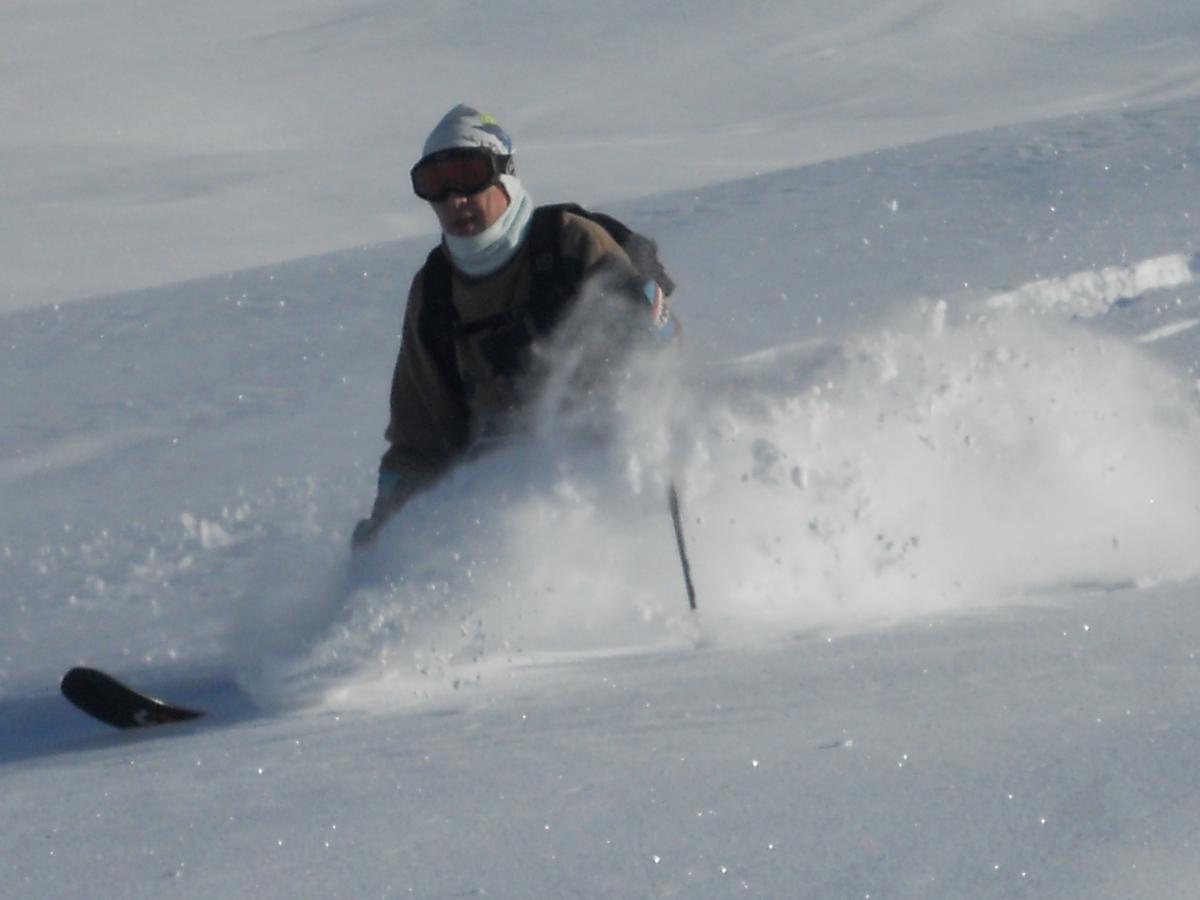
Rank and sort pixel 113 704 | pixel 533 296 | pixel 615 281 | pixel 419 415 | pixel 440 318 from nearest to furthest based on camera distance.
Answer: pixel 113 704, pixel 615 281, pixel 533 296, pixel 440 318, pixel 419 415

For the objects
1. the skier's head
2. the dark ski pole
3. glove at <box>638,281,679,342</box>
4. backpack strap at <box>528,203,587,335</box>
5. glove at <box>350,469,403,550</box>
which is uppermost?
the skier's head

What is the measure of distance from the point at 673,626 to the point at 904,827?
193 cm

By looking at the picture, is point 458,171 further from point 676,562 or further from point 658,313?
point 676,562

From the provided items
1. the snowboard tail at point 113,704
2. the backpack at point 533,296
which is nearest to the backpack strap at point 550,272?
the backpack at point 533,296

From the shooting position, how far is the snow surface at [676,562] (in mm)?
2299

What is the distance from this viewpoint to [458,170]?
424cm

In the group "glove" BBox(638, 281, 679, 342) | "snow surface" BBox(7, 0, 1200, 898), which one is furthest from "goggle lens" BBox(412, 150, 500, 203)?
"snow surface" BBox(7, 0, 1200, 898)

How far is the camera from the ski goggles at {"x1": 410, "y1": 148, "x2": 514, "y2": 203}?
4.22m

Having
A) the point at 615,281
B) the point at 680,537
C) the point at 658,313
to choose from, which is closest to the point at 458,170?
the point at 615,281

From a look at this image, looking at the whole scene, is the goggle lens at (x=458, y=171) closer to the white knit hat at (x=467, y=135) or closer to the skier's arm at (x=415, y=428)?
the white knit hat at (x=467, y=135)

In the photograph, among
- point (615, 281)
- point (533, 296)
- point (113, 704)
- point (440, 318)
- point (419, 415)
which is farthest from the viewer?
point (419, 415)

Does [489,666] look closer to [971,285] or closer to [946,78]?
[971,285]

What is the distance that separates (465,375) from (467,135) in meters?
0.60

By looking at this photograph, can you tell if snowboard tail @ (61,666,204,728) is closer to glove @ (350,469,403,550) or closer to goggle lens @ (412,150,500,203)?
glove @ (350,469,403,550)
